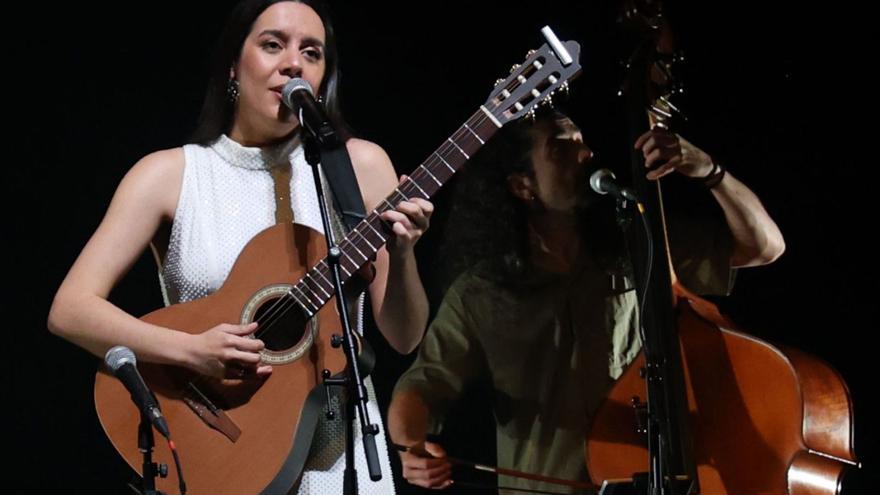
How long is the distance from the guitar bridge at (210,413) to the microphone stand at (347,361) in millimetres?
223

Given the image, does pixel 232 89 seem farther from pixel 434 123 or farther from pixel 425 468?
pixel 425 468

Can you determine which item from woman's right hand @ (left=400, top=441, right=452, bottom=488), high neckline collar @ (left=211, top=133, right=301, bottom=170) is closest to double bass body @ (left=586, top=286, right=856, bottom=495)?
woman's right hand @ (left=400, top=441, right=452, bottom=488)

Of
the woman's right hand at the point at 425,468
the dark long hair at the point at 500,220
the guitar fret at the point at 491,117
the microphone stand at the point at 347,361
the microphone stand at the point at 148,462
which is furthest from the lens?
the dark long hair at the point at 500,220

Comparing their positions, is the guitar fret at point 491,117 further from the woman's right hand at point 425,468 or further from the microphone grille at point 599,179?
the woman's right hand at point 425,468

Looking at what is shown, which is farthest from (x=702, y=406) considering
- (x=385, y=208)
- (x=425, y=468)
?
(x=385, y=208)

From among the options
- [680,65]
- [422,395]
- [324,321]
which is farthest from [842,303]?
[324,321]

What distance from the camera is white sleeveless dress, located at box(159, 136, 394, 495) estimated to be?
93.4 inches

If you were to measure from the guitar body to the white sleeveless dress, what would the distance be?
0.21ft

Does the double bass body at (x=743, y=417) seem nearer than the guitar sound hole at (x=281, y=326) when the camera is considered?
No

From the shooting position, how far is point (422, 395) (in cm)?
335

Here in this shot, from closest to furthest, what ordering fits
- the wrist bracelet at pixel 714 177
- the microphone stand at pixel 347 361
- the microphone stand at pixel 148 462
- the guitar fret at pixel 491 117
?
1. the microphone stand at pixel 347 361
2. the microphone stand at pixel 148 462
3. the guitar fret at pixel 491 117
4. the wrist bracelet at pixel 714 177

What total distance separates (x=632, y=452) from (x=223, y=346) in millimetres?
1130

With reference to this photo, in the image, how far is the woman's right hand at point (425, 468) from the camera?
3250mm

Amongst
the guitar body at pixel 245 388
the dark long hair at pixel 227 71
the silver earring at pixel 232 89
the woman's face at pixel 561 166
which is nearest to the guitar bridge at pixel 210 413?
the guitar body at pixel 245 388
